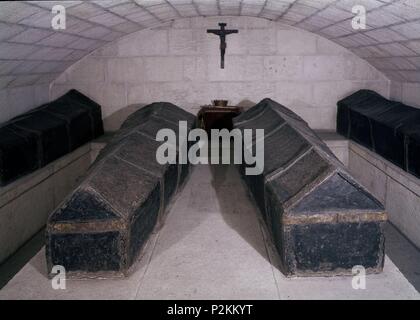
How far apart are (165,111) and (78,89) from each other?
2.84m

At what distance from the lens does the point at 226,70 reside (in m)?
7.55

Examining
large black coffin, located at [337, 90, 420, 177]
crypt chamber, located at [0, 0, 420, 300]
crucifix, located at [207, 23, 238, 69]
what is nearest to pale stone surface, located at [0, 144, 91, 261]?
crypt chamber, located at [0, 0, 420, 300]

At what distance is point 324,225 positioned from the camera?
2705 millimetres

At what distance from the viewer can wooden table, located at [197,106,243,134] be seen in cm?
720

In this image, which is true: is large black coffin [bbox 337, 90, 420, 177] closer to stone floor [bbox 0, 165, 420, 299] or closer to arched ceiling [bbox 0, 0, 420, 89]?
arched ceiling [bbox 0, 0, 420, 89]

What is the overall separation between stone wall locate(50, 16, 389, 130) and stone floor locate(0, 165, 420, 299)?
13.7 ft

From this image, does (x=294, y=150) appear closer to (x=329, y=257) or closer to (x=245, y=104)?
(x=329, y=257)

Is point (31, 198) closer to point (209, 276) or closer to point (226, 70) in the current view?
point (209, 276)

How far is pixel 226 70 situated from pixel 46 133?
3608 millimetres

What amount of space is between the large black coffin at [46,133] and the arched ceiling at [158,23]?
1.92ft

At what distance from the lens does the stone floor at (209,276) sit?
2.62m

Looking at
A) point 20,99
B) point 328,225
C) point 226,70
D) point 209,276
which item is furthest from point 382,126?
point 20,99

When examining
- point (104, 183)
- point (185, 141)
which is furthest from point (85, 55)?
point (104, 183)

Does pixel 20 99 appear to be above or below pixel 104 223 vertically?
above
